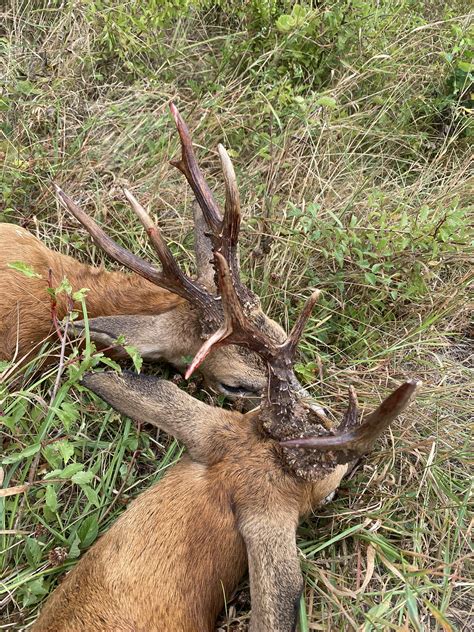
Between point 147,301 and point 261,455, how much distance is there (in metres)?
1.33

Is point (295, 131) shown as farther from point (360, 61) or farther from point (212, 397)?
point (212, 397)

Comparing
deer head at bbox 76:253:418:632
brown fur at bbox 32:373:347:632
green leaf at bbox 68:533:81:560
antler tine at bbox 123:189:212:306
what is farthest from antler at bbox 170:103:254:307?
green leaf at bbox 68:533:81:560

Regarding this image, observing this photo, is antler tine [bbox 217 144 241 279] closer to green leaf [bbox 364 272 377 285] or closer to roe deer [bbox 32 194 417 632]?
roe deer [bbox 32 194 417 632]

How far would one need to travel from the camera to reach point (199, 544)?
3254 millimetres

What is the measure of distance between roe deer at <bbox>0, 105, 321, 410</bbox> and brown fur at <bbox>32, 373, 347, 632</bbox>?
50cm

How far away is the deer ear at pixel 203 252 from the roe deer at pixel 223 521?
86cm

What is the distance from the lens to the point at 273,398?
3.30 metres

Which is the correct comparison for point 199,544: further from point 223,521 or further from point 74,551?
point 74,551

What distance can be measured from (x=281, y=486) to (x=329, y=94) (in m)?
3.24

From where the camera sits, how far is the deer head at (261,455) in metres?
3.06

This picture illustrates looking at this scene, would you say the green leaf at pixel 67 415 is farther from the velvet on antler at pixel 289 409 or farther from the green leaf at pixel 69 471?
the velvet on antler at pixel 289 409

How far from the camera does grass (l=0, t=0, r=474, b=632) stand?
357 centimetres

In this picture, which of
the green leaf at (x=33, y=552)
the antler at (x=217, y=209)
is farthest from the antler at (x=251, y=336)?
the green leaf at (x=33, y=552)

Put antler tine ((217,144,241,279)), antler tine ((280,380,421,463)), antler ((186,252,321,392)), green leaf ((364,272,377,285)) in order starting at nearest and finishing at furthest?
antler tine ((280,380,421,463)) < antler ((186,252,321,392)) < antler tine ((217,144,241,279)) < green leaf ((364,272,377,285))
